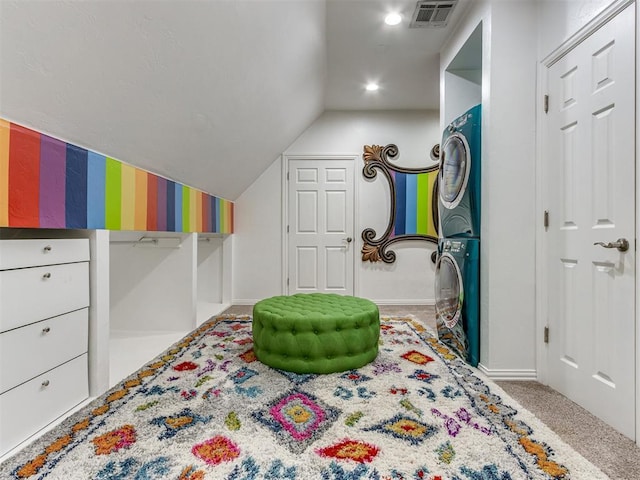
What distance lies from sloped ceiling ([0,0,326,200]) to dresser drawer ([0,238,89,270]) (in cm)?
48

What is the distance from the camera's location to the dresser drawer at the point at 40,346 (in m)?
1.23

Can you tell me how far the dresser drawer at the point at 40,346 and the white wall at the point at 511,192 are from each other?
88.5 inches

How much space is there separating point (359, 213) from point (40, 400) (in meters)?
3.49

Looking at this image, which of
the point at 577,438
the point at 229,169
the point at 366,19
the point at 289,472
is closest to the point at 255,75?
the point at 366,19

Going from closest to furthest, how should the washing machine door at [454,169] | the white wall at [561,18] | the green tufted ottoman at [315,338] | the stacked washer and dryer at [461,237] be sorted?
1. the white wall at [561,18]
2. the green tufted ottoman at [315,338]
3. the stacked washer and dryer at [461,237]
4. the washing machine door at [454,169]

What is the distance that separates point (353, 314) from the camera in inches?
81.7

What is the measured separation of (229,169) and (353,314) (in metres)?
2.11

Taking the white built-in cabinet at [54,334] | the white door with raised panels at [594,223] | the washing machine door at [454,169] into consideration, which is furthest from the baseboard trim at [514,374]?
the white built-in cabinet at [54,334]

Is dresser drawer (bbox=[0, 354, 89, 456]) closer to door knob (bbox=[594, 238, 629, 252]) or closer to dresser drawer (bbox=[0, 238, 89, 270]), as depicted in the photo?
dresser drawer (bbox=[0, 238, 89, 270])

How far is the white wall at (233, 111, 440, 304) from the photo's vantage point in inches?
168

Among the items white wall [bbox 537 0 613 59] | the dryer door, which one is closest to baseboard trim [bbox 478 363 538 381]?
the dryer door

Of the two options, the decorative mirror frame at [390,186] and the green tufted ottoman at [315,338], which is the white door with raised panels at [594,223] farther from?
the decorative mirror frame at [390,186]

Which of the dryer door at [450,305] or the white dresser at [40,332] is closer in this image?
the white dresser at [40,332]

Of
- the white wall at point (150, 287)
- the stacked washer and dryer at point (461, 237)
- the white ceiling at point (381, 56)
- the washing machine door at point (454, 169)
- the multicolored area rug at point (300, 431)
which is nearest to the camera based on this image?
the multicolored area rug at point (300, 431)
